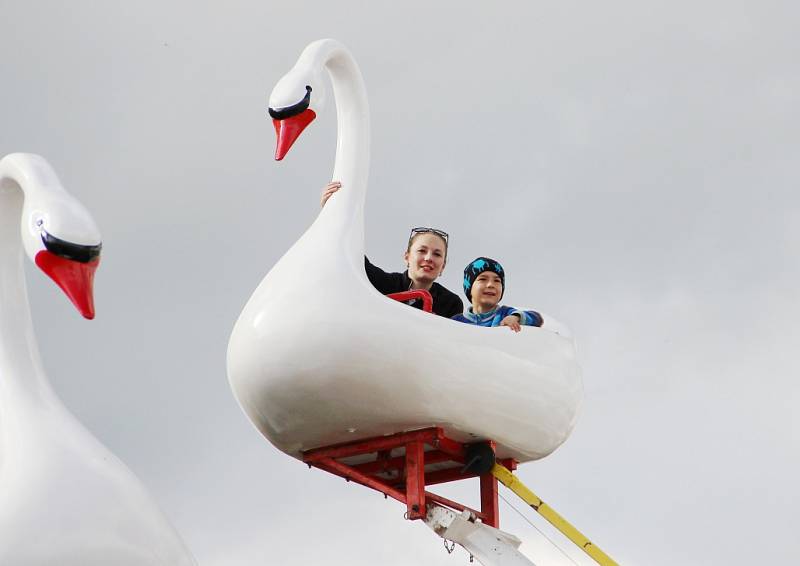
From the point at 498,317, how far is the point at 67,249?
3.68 meters

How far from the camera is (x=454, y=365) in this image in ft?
44.4

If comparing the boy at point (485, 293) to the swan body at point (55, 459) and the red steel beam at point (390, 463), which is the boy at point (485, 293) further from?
the swan body at point (55, 459)

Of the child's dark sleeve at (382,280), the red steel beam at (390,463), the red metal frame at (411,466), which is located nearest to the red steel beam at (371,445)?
the red metal frame at (411,466)

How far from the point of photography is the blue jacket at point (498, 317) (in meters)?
14.2

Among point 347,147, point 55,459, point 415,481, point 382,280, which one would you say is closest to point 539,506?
point 415,481

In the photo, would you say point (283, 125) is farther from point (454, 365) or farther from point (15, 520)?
point (15, 520)

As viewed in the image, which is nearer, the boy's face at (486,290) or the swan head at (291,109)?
the swan head at (291,109)

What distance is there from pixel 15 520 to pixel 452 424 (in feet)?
10.7

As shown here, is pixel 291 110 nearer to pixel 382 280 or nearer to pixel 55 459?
pixel 382 280

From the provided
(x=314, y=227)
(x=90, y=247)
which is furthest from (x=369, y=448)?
(x=90, y=247)

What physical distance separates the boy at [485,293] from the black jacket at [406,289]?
16cm

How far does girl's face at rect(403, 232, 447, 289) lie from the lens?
1450cm

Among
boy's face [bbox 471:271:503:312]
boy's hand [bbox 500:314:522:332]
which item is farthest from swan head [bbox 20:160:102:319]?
boy's face [bbox 471:271:503:312]

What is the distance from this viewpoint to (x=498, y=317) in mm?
14266
